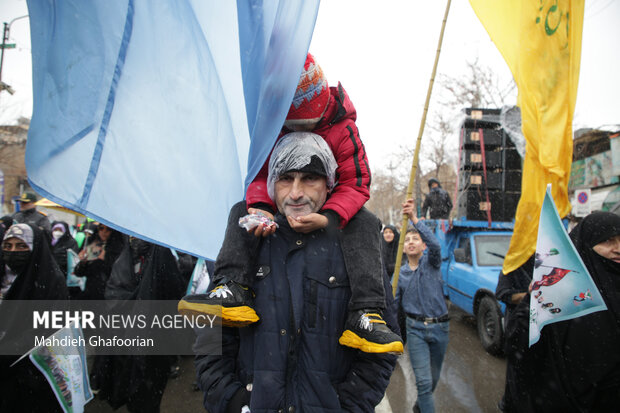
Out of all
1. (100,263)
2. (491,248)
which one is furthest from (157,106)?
(491,248)

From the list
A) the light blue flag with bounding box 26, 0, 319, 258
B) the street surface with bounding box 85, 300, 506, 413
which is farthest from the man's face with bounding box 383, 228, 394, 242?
the light blue flag with bounding box 26, 0, 319, 258

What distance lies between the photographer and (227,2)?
1853 millimetres

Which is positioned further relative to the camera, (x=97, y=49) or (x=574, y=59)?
(x=574, y=59)

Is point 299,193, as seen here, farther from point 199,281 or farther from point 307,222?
point 199,281

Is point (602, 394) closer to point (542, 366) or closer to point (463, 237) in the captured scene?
point (542, 366)

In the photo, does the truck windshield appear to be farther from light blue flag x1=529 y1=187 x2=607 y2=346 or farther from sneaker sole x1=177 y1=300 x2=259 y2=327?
sneaker sole x1=177 y1=300 x2=259 y2=327

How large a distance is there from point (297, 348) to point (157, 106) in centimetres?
150

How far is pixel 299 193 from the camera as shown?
155 cm

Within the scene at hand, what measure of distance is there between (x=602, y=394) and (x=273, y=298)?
238 centimetres

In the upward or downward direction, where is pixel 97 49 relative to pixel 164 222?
upward

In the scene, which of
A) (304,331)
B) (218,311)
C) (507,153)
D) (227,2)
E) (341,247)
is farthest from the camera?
(507,153)

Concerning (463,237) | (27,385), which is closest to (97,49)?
(27,385)

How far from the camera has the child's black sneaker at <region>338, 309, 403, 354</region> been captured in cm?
132

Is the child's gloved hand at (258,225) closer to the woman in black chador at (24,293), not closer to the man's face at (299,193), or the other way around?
the man's face at (299,193)
